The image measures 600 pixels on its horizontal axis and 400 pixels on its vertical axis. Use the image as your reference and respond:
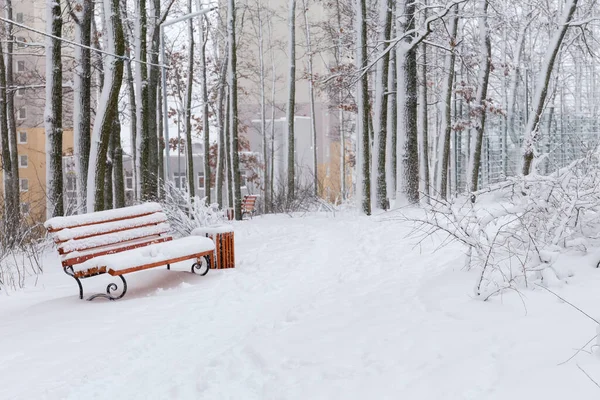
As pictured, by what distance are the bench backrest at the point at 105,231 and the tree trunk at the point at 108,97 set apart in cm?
316

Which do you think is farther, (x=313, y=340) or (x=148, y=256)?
(x=148, y=256)

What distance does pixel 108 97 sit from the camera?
11.2 metres

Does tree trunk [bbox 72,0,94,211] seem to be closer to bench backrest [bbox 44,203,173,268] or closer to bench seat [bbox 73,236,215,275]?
bench backrest [bbox 44,203,173,268]

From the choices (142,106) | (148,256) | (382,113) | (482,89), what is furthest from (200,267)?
(482,89)

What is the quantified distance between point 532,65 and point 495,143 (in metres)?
5.73

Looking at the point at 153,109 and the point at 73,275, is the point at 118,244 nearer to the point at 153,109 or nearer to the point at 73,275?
the point at 73,275

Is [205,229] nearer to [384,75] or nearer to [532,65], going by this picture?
[384,75]

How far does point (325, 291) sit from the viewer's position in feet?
20.9

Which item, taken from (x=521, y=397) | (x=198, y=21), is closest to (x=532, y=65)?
(x=198, y=21)

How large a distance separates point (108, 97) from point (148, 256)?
4.98 metres

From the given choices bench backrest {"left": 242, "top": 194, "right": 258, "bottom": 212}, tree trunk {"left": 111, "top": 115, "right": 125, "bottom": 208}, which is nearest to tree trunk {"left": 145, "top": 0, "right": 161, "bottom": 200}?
tree trunk {"left": 111, "top": 115, "right": 125, "bottom": 208}

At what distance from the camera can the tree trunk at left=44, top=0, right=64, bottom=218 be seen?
40.6ft

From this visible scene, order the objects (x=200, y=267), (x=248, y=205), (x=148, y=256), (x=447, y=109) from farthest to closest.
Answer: (x=248, y=205) < (x=447, y=109) < (x=200, y=267) < (x=148, y=256)

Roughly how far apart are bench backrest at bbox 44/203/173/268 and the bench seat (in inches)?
10.3
